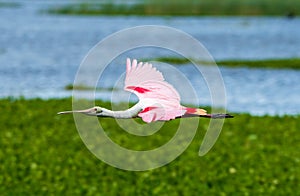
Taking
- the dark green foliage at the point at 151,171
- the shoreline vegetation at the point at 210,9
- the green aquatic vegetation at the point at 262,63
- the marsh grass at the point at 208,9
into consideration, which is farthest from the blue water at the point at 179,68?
the marsh grass at the point at 208,9

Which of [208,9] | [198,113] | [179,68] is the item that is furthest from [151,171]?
[208,9]

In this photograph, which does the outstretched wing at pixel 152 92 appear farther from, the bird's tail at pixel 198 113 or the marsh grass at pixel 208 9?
the marsh grass at pixel 208 9

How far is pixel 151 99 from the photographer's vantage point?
4.83 ft

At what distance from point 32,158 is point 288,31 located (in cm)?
5064

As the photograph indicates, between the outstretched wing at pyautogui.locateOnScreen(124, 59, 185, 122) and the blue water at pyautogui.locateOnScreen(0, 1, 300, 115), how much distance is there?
1110cm

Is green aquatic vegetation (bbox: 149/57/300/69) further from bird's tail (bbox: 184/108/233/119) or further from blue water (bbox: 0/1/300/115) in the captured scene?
bird's tail (bbox: 184/108/233/119)

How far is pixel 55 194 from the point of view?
11.3 meters

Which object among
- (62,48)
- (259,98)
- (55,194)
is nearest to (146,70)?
(55,194)

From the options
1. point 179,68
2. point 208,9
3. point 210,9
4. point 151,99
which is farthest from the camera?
point 210,9

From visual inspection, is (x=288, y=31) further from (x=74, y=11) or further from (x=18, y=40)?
(x=74, y=11)

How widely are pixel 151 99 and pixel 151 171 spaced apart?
10.7 meters

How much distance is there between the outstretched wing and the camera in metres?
1.46

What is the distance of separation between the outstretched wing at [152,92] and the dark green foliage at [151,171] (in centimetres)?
983

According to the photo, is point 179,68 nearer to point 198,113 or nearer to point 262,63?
point 262,63
